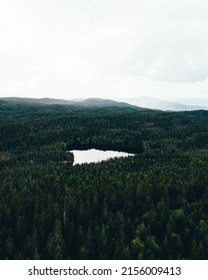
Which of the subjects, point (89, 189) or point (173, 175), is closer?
point (89, 189)

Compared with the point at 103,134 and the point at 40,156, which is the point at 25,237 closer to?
the point at 40,156

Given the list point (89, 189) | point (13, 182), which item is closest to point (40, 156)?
point (13, 182)

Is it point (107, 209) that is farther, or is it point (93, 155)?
point (93, 155)

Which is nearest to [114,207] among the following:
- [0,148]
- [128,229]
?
[128,229]

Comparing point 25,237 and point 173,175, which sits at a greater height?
point 173,175

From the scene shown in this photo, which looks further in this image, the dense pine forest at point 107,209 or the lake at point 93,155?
the lake at point 93,155

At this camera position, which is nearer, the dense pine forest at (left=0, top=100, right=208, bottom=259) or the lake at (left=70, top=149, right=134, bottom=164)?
the dense pine forest at (left=0, top=100, right=208, bottom=259)
